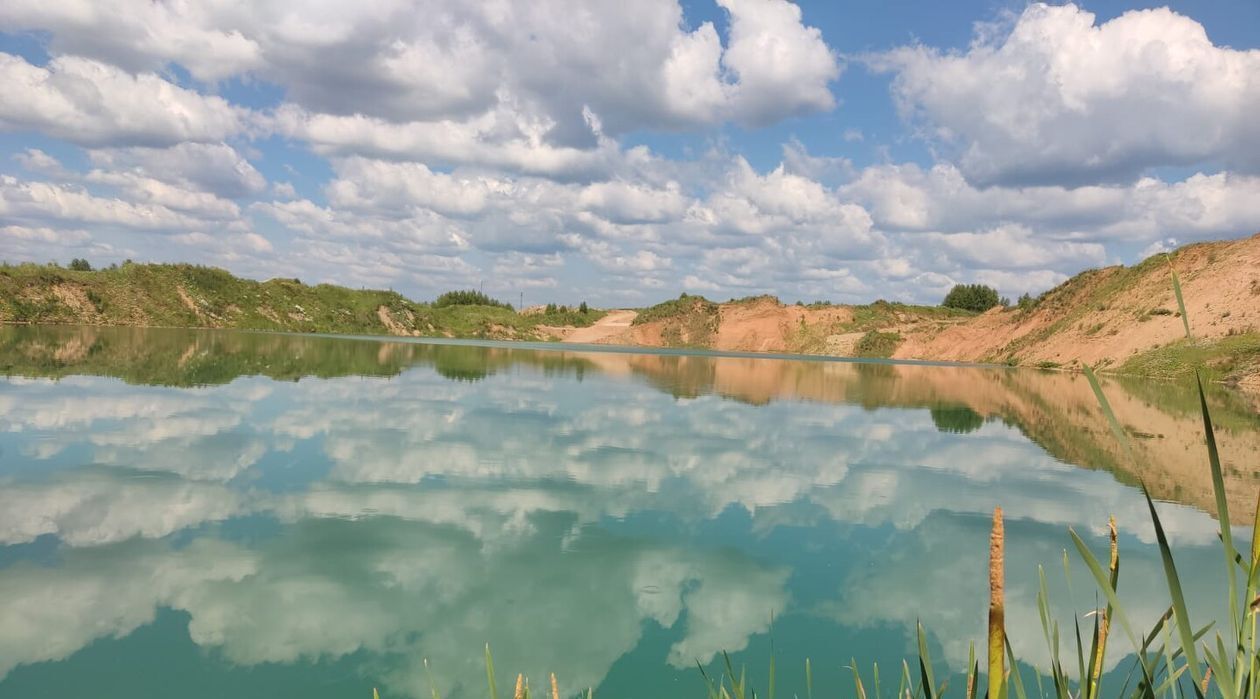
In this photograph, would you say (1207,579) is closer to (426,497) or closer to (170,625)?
(426,497)

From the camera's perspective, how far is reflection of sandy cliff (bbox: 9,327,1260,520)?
60.5 ft

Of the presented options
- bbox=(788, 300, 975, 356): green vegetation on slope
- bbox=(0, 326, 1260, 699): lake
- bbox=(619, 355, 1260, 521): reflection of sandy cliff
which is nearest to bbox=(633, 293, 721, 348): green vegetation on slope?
bbox=(788, 300, 975, 356): green vegetation on slope

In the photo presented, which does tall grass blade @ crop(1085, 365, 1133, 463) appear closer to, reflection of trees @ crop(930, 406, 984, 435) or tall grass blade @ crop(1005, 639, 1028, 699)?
tall grass blade @ crop(1005, 639, 1028, 699)

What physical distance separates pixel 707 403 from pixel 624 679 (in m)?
22.8

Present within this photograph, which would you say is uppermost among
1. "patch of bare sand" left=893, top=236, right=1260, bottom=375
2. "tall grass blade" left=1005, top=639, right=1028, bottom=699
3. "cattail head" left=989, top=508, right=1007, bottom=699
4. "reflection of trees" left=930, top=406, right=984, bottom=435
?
"patch of bare sand" left=893, top=236, right=1260, bottom=375

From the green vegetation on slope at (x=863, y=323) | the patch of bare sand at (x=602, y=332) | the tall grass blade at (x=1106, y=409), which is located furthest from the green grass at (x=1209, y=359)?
the patch of bare sand at (x=602, y=332)

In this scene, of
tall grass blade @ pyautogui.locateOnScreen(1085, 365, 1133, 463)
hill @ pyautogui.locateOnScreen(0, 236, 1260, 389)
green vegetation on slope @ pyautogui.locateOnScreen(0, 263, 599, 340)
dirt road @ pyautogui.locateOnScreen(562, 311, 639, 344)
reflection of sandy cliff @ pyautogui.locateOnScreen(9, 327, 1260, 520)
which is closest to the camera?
tall grass blade @ pyautogui.locateOnScreen(1085, 365, 1133, 463)

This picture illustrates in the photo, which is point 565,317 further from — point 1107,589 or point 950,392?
point 1107,589

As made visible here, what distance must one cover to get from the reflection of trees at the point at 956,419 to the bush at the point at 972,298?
10273cm

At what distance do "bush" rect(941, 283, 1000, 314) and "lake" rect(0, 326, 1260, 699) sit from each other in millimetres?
109311

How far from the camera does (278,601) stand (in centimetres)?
838

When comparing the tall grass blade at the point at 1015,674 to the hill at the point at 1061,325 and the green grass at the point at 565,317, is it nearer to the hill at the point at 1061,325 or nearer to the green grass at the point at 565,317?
the hill at the point at 1061,325

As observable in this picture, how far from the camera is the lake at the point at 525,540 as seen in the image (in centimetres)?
727

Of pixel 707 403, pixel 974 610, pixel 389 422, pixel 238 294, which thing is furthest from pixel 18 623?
pixel 238 294
